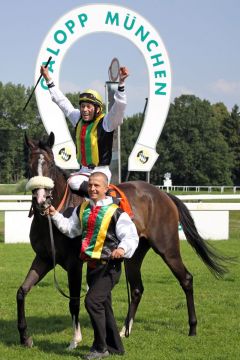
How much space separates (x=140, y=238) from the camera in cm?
643

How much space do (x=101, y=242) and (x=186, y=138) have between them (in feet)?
229

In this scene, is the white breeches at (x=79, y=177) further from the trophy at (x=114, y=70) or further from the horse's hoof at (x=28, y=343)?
the trophy at (x=114, y=70)

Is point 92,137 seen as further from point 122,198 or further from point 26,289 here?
point 26,289

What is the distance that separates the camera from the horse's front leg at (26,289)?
542 centimetres

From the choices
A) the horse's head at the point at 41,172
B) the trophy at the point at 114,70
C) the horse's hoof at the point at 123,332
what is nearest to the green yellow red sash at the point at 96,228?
Result: the horse's head at the point at 41,172

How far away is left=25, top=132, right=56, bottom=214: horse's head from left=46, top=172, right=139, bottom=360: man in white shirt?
141 millimetres

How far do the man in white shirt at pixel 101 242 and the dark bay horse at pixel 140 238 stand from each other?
16.5 inches

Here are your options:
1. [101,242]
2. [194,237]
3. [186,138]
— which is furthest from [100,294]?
[186,138]

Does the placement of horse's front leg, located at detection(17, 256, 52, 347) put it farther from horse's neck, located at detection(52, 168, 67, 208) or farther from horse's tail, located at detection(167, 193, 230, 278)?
horse's tail, located at detection(167, 193, 230, 278)

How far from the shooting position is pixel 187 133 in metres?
74.4

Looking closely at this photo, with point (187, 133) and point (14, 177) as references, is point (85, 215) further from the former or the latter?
point (187, 133)

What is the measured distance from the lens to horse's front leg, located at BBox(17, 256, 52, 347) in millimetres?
5422

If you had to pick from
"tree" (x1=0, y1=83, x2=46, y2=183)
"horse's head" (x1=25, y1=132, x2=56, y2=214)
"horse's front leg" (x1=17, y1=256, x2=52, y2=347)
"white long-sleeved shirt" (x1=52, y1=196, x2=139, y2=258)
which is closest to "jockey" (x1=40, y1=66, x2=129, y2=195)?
"horse's head" (x1=25, y1=132, x2=56, y2=214)

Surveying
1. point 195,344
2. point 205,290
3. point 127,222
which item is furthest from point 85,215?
point 205,290
